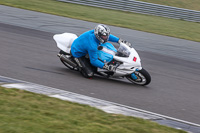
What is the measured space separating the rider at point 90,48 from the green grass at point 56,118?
231 centimetres

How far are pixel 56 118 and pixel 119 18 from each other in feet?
52.8

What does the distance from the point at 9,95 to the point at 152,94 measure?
3.46 meters

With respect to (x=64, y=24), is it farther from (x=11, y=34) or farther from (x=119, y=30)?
(x=11, y=34)

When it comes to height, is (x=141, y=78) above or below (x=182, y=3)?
below

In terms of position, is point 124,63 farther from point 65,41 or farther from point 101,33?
point 65,41

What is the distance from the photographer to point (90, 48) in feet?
28.5

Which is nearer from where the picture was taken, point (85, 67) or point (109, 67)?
point (109, 67)

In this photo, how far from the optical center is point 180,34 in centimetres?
1842

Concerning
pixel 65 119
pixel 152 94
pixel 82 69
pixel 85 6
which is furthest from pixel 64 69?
pixel 85 6

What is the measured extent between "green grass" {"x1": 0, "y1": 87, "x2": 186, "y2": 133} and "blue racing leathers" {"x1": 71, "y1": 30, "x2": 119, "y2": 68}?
2288 millimetres

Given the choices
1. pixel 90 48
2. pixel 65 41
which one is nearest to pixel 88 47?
pixel 90 48

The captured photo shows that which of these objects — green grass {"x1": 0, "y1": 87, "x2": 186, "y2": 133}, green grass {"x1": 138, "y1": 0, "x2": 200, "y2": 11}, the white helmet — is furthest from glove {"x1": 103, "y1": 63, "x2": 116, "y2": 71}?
green grass {"x1": 138, "y1": 0, "x2": 200, "y2": 11}

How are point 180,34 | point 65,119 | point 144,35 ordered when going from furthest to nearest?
point 180,34 → point 144,35 → point 65,119

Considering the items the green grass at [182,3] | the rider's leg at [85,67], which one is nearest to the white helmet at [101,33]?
the rider's leg at [85,67]
